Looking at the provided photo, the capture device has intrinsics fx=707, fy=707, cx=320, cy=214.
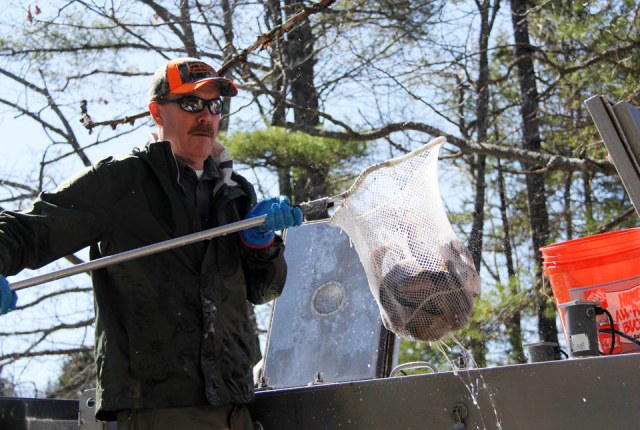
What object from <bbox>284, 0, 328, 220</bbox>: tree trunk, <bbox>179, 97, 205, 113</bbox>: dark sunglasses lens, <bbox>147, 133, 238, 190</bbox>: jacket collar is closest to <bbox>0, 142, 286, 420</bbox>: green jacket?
<bbox>147, 133, 238, 190</bbox>: jacket collar

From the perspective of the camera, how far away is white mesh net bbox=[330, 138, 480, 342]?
101 inches

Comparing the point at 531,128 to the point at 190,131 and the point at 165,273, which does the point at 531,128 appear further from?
the point at 165,273

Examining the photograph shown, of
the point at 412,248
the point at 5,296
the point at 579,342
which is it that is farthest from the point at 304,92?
the point at 5,296

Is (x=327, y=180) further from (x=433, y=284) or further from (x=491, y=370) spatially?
(x=491, y=370)

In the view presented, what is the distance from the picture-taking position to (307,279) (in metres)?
3.74

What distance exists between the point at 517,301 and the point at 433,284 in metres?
5.44

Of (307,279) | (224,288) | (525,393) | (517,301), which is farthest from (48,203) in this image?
(517,301)

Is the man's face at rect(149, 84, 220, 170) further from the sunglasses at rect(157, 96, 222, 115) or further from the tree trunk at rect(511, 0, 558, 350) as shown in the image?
the tree trunk at rect(511, 0, 558, 350)

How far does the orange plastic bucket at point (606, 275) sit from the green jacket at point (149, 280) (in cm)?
111

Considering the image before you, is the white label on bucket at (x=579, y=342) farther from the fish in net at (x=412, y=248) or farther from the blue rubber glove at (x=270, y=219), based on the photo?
the blue rubber glove at (x=270, y=219)

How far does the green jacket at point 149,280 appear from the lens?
2.15 metres

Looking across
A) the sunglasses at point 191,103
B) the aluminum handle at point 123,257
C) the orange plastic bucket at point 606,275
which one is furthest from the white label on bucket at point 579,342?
the sunglasses at point 191,103

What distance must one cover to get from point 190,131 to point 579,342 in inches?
60.2

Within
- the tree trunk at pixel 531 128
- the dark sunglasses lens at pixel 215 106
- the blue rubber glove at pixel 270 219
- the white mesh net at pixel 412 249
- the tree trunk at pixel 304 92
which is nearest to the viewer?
the blue rubber glove at pixel 270 219
